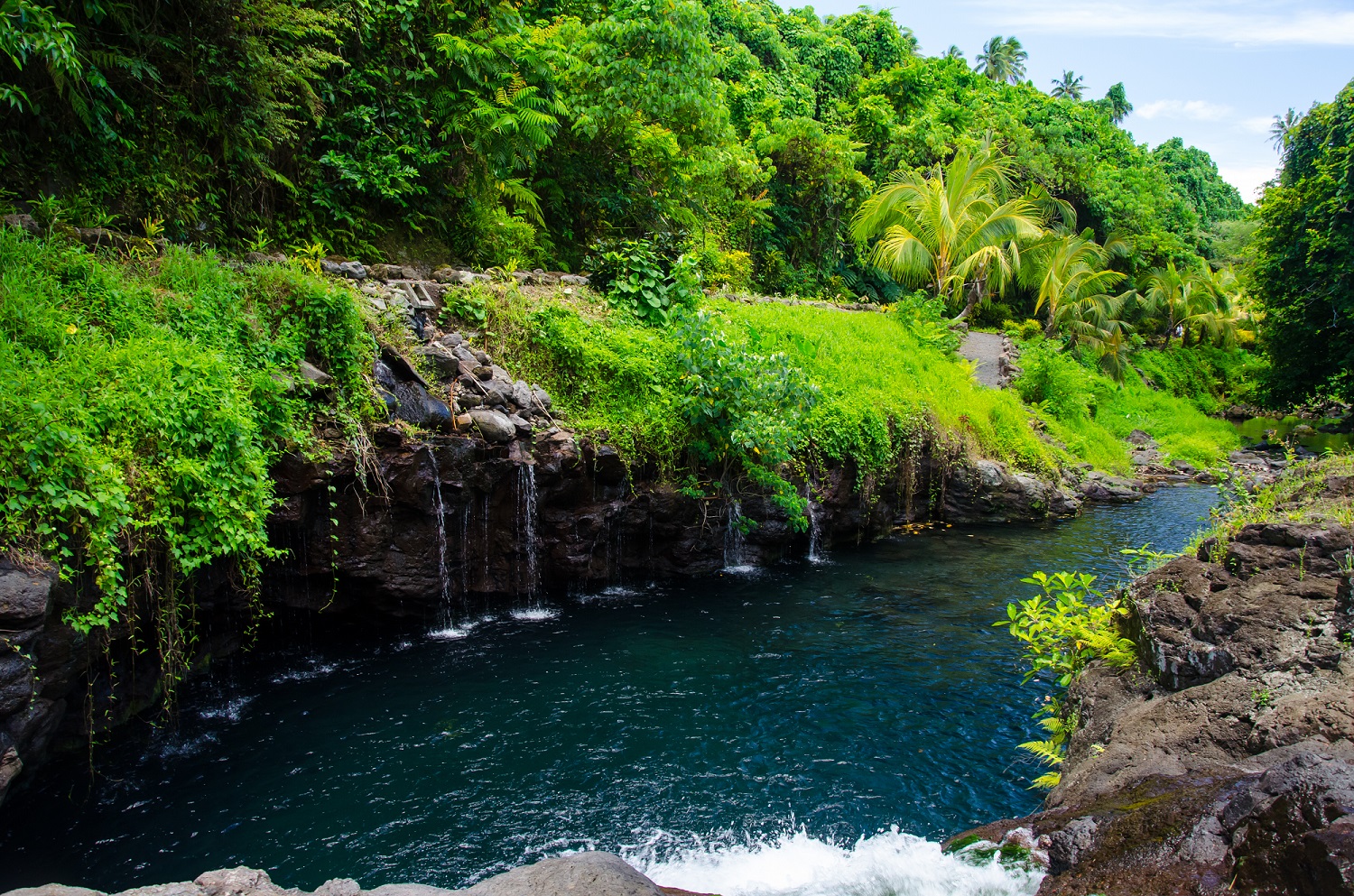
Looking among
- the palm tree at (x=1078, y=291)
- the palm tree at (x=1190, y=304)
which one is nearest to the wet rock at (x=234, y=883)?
the palm tree at (x=1078, y=291)

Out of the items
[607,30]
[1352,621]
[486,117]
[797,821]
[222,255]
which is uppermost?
[607,30]

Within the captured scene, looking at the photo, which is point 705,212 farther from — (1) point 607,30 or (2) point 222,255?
(2) point 222,255

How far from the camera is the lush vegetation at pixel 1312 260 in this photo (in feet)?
56.3

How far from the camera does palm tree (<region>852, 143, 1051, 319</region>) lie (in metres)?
25.2

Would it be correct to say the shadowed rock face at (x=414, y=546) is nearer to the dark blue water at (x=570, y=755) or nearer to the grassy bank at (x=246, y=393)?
the grassy bank at (x=246, y=393)

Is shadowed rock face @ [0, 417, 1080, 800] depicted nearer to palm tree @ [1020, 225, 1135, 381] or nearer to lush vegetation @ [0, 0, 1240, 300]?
lush vegetation @ [0, 0, 1240, 300]

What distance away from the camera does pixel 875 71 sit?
3291cm

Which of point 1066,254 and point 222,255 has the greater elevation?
point 1066,254

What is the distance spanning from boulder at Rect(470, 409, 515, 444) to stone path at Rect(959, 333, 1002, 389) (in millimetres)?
15918

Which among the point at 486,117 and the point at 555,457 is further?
the point at 486,117

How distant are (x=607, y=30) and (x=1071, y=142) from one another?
30653mm

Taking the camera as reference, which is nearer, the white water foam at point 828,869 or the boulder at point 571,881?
the boulder at point 571,881

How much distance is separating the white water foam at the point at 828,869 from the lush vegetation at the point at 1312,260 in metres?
18.5

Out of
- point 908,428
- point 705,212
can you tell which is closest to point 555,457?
point 908,428
